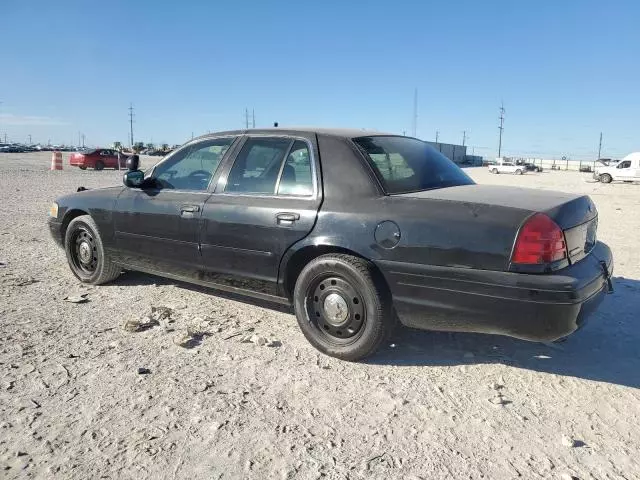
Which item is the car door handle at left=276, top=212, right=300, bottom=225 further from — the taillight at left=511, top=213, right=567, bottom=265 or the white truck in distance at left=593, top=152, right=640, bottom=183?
the white truck in distance at left=593, top=152, right=640, bottom=183

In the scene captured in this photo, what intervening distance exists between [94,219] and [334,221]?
2.81m

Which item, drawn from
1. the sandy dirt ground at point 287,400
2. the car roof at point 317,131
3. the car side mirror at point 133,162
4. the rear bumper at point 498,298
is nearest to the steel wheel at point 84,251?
the sandy dirt ground at point 287,400

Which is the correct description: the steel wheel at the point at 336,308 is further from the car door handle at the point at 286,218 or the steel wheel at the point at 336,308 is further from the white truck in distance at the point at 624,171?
the white truck in distance at the point at 624,171

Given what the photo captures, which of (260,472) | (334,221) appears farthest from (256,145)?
(260,472)

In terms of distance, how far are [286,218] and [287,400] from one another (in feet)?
4.16

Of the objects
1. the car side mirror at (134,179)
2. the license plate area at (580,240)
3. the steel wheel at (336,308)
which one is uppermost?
the car side mirror at (134,179)

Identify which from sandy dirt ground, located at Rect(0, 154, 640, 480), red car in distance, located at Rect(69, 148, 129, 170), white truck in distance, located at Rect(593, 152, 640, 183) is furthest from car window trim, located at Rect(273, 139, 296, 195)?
white truck in distance, located at Rect(593, 152, 640, 183)

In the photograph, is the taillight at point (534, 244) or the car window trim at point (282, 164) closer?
the taillight at point (534, 244)

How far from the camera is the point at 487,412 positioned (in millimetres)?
2779

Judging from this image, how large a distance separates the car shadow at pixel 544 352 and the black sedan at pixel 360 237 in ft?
1.45

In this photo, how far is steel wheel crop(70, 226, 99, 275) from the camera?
5.08 metres

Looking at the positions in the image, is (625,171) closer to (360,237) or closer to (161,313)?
(360,237)

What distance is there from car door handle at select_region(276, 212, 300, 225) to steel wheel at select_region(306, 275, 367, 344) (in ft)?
1.50

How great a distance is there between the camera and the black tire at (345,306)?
3.22 m
